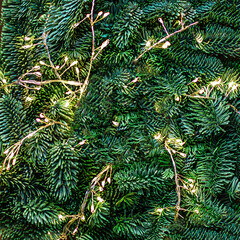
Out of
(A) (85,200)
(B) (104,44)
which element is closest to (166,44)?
(B) (104,44)

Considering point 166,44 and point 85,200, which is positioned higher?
point 166,44

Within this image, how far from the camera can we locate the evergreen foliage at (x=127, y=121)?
478mm

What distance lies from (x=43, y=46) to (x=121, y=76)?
0.52ft

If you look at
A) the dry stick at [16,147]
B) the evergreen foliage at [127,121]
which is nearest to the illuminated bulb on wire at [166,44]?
the evergreen foliage at [127,121]

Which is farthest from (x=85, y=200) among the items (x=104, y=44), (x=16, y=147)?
(x=104, y=44)

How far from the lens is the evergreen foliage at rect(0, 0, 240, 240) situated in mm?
478

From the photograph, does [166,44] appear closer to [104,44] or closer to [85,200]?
[104,44]

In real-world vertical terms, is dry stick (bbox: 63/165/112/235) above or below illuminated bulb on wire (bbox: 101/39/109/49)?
below

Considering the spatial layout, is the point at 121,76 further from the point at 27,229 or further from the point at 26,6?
the point at 27,229

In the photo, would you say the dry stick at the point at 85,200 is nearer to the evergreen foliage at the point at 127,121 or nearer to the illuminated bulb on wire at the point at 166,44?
the evergreen foliage at the point at 127,121

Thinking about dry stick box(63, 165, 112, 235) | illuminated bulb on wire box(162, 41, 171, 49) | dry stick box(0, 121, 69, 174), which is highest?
illuminated bulb on wire box(162, 41, 171, 49)

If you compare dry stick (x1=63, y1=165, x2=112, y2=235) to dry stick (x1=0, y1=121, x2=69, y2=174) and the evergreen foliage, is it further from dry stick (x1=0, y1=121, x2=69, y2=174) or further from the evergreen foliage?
dry stick (x1=0, y1=121, x2=69, y2=174)

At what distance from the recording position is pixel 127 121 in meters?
0.50

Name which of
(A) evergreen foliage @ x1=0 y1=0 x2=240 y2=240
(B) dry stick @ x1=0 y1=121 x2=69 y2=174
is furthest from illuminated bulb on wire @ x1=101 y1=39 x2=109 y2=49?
(B) dry stick @ x1=0 y1=121 x2=69 y2=174
